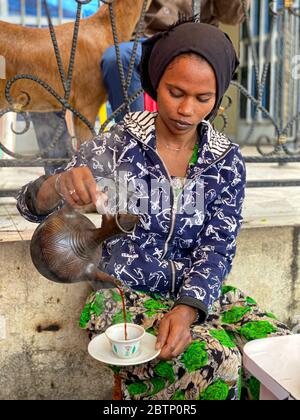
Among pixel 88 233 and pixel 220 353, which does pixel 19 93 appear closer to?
pixel 88 233

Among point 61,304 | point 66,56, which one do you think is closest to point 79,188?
point 61,304

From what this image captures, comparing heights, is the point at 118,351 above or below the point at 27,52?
below

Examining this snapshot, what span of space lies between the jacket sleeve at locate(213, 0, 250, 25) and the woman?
176cm

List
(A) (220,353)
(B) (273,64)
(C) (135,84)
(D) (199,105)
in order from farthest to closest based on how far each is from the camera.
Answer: (B) (273,64)
(C) (135,84)
(D) (199,105)
(A) (220,353)

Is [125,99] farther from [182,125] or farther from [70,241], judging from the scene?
[70,241]

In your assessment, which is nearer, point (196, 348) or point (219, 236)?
point (196, 348)

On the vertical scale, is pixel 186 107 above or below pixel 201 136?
above

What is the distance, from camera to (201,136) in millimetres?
1951

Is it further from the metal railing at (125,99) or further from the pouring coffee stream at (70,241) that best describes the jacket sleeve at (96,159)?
the metal railing at (125,99)

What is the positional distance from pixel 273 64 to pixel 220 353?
6.21 m

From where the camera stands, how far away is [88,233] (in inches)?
61.9

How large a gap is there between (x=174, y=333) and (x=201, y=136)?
2.59ft

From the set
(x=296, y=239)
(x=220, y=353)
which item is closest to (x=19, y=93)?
(x=296, y=239)

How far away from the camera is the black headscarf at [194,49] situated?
170cm
